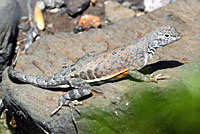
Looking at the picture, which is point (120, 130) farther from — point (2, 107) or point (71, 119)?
A: point (2, 107)

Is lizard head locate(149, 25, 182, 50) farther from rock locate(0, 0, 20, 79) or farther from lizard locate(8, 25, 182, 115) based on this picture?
rock locate(0, 0, 20, 79)

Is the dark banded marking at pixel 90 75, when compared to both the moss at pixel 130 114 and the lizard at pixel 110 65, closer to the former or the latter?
the lizard at pixel 110 65

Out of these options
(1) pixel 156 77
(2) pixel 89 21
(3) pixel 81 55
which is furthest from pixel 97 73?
(2) pixel 89 21

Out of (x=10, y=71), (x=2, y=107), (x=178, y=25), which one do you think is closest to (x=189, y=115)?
(x=10, y=71)

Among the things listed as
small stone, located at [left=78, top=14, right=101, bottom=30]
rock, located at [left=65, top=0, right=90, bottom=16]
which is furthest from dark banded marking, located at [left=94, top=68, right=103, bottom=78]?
rock, located at [left=65, top=0, right=90, bottom=16]

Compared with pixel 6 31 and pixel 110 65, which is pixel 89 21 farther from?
pixel 110 65

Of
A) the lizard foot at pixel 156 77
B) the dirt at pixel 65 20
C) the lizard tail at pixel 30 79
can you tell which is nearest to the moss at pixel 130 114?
the lizard foot at pixel 156 77
